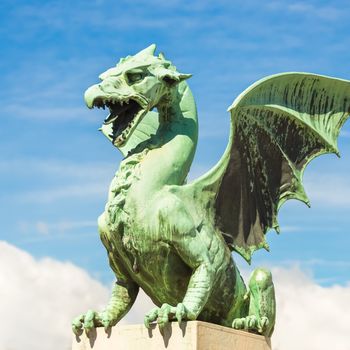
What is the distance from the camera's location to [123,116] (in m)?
9.52

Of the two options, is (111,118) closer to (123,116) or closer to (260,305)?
(123,116)

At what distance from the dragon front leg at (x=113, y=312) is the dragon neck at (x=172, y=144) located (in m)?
1.13

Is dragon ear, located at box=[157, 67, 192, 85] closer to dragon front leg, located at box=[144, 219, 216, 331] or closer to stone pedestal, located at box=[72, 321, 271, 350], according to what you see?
dragon front leg, located at box=[144, 219, 216, 331]

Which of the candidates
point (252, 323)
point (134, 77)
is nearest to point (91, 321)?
point (252, 323)

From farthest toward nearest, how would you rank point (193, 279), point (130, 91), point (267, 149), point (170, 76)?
point (267, 149) → point (170, 76) → point (130, 91) → point (193, 279)

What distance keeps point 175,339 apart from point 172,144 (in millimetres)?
1913

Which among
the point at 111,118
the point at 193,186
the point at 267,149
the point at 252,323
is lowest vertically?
the point at 252,323

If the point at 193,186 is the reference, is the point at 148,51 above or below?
above

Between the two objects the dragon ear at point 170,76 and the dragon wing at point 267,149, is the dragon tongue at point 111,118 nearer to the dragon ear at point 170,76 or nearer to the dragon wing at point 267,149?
the dragon ear at point 170,76

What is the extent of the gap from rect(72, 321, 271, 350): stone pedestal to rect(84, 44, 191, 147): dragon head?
1.78 metres

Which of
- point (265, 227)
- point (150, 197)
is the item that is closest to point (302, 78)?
point (265, 227)

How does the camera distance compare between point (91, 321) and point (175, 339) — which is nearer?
point (175, 339)

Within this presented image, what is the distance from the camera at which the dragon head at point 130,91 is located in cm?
927

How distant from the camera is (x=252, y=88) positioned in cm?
973
